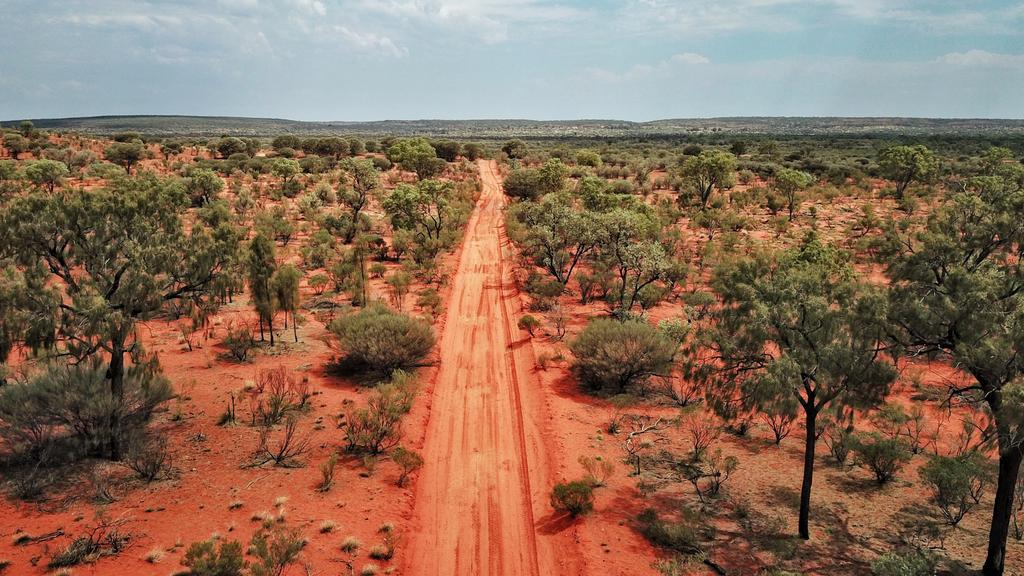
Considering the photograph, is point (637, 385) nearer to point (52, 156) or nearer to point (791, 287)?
point (791, 287)

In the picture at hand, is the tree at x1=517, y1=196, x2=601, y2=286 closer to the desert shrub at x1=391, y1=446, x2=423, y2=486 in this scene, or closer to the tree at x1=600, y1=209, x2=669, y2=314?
the tree at x1=600, y1=209, x2=669, y2=314

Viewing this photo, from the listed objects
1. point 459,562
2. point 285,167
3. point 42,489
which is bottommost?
point 459,562

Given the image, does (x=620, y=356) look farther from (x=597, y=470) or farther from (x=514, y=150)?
(x=514, y=150)

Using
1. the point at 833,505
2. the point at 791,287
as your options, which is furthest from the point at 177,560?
the point at 833,505

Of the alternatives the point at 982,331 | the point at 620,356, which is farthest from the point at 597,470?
the point at 982,331

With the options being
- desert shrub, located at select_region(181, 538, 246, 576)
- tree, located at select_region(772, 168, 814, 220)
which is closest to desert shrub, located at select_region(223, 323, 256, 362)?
desert shrub, located at select_region(181, 538, 246, 576)

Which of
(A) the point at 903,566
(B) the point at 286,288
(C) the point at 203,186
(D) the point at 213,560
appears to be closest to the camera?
(A) the point at 903,566

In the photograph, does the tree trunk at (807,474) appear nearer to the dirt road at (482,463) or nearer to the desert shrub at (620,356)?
the dirt road at (482,463)
